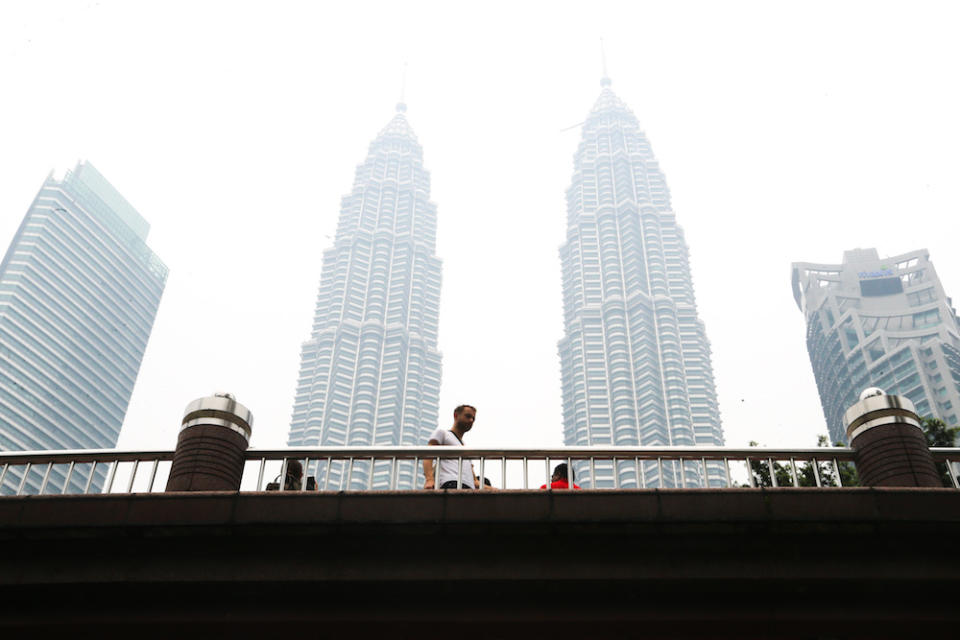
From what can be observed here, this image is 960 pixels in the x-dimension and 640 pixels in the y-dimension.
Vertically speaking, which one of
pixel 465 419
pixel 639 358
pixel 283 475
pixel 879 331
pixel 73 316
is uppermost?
pixel 639 358

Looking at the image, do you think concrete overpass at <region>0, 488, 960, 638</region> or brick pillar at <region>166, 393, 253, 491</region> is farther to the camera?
brick pillar at <region>166, 393, 253, 491</region>

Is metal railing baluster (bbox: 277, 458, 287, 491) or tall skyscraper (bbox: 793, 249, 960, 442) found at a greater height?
tall skyscraper (bbox: 793, 249, 960, 442)

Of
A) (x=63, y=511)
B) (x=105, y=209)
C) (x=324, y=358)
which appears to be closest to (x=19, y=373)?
(x=105, y=209)

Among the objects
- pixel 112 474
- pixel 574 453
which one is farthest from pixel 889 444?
pixel 112 474

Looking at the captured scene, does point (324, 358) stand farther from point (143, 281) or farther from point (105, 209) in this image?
point (105, 209)

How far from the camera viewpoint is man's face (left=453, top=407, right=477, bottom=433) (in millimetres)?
10805

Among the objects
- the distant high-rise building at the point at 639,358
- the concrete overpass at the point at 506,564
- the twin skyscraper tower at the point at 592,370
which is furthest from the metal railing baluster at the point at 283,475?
the twin skyscraper tower at the point at 592,370

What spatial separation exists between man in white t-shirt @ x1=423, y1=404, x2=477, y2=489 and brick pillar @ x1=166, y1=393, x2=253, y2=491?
92.2 inches

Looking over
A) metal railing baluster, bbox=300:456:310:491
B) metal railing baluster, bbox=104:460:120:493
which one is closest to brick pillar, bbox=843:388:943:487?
metal railing baluster, bbox=300:456:310:491

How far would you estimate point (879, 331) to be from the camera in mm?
144250

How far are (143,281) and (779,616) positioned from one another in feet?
600

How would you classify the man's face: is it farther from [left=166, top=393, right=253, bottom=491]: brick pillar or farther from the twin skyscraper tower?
the twin skyscraper tower

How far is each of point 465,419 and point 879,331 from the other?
15012 centimetres

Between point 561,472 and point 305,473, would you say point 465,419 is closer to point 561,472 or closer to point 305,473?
point 561,472
